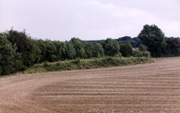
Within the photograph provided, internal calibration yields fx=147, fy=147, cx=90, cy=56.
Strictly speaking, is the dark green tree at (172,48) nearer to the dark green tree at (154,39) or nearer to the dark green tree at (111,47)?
the dark green tree at (154,39)

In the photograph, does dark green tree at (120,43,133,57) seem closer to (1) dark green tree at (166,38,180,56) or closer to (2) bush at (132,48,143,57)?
(2) bush at (132,48,143,57)

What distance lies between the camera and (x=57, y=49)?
23.1 meters

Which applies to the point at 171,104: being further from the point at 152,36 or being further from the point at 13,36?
the point at 152,36

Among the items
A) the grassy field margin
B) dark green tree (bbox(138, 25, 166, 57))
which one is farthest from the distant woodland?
the grassy field margin

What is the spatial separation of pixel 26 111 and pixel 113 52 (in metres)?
24.0

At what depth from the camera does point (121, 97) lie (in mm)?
7586

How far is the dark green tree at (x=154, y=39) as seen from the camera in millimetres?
33031

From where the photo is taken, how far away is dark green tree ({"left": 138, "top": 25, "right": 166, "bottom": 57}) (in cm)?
3303

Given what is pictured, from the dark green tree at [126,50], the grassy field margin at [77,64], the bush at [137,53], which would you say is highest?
the dark green tree at [126,50]

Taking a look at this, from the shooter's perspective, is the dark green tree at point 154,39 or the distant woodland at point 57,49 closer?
the distant woodland at point 57,49

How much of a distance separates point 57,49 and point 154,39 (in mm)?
22543

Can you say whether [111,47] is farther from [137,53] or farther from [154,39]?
[154,39]

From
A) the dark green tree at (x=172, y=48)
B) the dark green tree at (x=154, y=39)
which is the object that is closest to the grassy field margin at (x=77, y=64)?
the dark green tree at (x=154, y=39)

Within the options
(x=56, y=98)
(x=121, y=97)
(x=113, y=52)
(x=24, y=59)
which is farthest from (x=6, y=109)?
(x=113, y=52)
